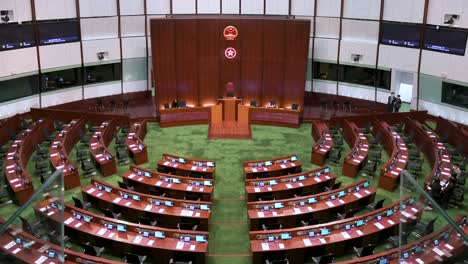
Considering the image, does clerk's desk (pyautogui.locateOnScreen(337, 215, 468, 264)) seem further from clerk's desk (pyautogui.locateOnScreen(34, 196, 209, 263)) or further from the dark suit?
the dark suit

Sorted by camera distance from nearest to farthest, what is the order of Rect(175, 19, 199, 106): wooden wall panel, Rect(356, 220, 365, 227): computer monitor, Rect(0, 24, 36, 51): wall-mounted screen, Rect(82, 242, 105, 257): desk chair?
1. Rect(82, 242, 105, 257): desk chair
2. Rect(356, 220, 365, 227): computer monitor
3. Rect(0, 24, 36, 51): wall-mounted screen
4. Rect(175, 19, 199, 106): wooden wall panel

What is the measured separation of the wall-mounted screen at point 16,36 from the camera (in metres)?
19.8

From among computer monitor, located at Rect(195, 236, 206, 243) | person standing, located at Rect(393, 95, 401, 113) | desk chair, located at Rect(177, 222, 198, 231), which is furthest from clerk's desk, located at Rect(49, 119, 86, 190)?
person standing, located at Rect(393, 95, 401, 113)

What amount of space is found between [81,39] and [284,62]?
9406mm

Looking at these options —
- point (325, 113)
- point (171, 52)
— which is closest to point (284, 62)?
point (325, 113)

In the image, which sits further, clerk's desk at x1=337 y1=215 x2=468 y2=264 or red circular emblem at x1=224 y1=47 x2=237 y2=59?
red circular emblem at x1=224 y1=47 x2=237 y2=59

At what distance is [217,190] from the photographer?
1529 cm

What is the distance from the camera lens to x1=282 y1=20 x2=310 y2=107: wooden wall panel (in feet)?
69.6

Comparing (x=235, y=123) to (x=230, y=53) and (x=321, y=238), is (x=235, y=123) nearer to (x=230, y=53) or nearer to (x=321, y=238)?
(x=230, y=53)

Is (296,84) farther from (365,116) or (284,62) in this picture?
(365,116)

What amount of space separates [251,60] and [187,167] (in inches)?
317

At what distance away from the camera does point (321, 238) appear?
11.3 metres

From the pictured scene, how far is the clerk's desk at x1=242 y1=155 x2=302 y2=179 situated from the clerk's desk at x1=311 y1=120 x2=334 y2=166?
1.46 meters

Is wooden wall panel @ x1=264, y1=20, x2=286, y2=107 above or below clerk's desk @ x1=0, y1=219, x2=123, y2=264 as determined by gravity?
above
